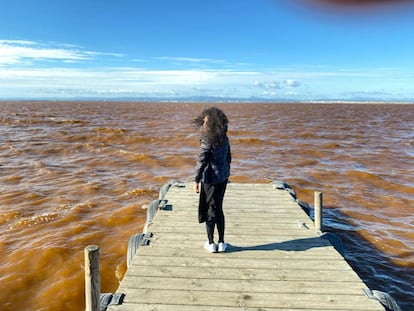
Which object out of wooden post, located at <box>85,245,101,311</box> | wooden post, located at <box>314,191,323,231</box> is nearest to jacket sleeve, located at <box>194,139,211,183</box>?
wooden post, located at <box>85,245,101,311</box>

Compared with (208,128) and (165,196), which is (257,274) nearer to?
(208,128)

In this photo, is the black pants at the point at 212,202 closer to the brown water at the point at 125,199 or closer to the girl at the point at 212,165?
the girl at the point at 212,165

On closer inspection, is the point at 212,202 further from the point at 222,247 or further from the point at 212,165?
the point at 222,247

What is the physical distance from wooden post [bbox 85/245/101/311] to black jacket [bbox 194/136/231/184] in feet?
7.05

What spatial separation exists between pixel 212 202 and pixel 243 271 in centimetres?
116

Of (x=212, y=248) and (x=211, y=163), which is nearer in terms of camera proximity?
(x=211, y=163)

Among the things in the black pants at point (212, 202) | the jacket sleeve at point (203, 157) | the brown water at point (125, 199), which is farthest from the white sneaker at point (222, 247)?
the brown water at point (125, 199)

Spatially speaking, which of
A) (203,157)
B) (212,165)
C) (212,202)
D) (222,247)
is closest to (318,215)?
(222,247)

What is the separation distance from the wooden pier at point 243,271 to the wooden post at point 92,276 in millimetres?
465

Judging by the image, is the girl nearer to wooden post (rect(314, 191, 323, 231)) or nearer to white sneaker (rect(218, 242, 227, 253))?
white sneaker (rect(218, 242, 227, 253))

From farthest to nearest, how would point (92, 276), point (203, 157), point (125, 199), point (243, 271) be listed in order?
point (125, 199) → point (203, 157) → point (243, 271) → point (92, 276)

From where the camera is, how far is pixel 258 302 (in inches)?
172

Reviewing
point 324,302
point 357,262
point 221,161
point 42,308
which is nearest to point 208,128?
point 221,161

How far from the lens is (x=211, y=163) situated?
5395 mm
